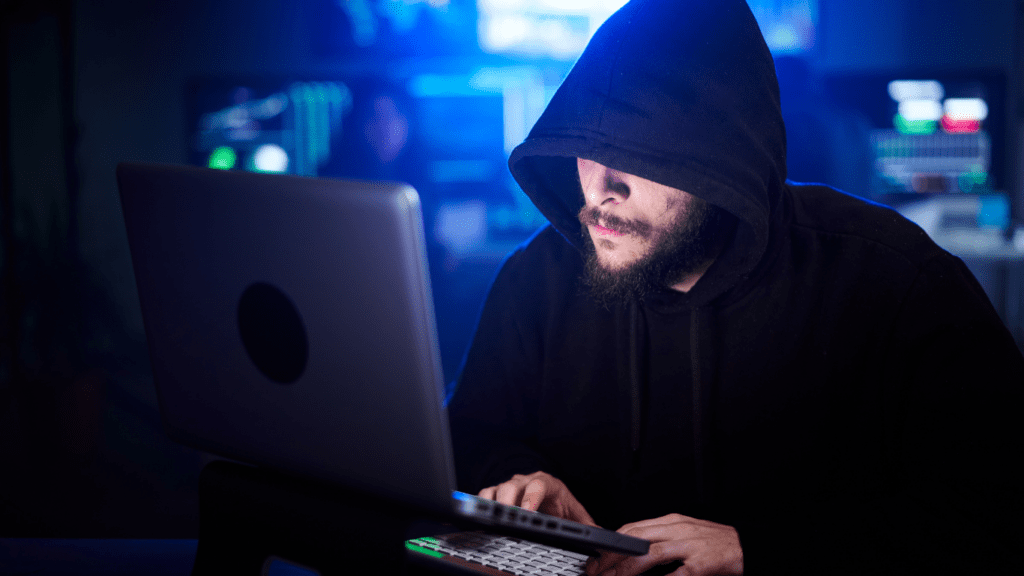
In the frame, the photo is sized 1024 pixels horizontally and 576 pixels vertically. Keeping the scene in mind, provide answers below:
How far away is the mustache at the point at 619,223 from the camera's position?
3.45ft

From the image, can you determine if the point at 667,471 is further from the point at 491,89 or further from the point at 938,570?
the point at 491,89

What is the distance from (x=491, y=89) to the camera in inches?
159

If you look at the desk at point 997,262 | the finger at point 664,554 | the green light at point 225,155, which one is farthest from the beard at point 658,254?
the green light at point 225,155

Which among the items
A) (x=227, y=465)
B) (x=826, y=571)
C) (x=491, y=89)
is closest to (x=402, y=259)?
(x=227, y=465)

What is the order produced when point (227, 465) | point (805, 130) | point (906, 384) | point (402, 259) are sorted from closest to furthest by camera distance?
1. point (402, 259)
2. point (227, 465)
3. point (906, 384)
4. point (805, 130)

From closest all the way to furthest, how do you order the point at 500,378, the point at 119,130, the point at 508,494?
the point at 508,494 → the point at 500,378 → the point at 119,130

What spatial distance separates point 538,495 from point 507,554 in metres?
0.14

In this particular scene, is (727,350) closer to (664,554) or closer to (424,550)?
(664,554)

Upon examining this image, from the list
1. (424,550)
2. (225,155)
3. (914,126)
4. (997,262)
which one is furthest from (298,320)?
(914,126)

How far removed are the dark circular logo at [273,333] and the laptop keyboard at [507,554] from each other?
23cm

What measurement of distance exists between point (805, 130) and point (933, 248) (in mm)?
2189

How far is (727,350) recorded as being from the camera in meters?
1.07

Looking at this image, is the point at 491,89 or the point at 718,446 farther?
the point at 491,89

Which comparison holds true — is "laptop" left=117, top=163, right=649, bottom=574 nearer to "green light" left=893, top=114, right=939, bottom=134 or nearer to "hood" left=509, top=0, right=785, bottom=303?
"hood" left=509, top=0, right=785, bottom=303
